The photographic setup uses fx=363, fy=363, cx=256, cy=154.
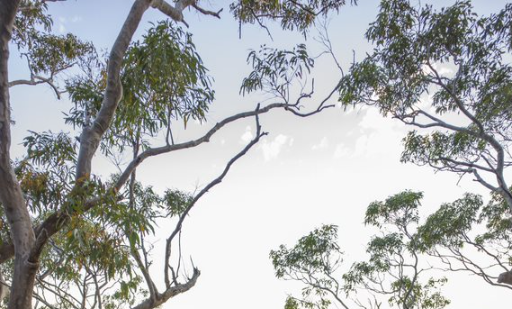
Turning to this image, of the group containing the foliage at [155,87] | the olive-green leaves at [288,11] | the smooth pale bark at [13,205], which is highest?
the olive-green leaves at [288,11]

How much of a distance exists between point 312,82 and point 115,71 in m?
1.69

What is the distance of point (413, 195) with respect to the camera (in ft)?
27.4

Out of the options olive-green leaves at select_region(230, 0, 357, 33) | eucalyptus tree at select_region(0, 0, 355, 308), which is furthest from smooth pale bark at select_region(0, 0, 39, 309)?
olive-green leaves at select_region(230, 0, 357, 33)

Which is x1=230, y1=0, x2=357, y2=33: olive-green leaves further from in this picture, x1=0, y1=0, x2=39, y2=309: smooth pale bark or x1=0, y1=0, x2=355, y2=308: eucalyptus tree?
x1=0, y1=0, x2=39, y2=309: smooth pale bark

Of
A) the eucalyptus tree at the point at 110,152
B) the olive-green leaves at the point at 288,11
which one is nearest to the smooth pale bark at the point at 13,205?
the eucalyptus tree at the point at 110,152

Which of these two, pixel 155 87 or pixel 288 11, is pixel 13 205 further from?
pixel 288 11

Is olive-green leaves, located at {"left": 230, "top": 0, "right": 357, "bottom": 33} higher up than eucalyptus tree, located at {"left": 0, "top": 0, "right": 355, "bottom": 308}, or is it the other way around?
olive-green leaves, located at {"left": 230, "top": 0, "right": 357, "bottom": 33}

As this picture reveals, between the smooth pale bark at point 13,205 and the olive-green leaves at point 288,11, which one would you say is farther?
the olive-green leaves at point 288,11

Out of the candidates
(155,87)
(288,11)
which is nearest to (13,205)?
(155,87)

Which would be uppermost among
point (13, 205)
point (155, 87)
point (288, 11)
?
point (288, 11)

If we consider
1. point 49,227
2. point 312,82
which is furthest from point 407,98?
point 49,227

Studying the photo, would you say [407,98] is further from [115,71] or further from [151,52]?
[115,71]

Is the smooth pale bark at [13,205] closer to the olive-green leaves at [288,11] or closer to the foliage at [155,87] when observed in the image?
the foliage at [155,87]

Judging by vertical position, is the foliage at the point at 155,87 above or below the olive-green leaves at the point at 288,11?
below
